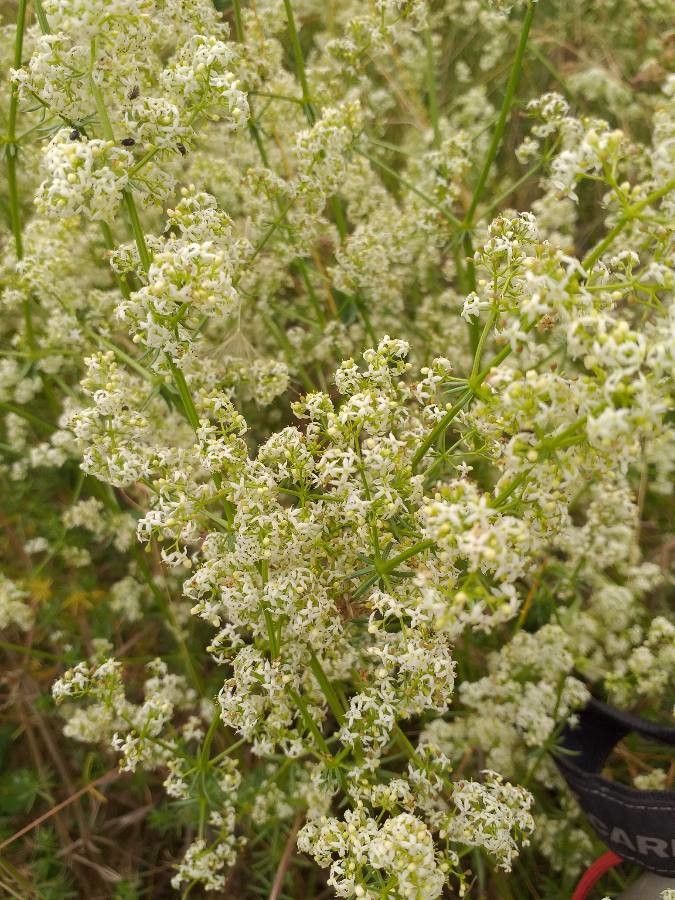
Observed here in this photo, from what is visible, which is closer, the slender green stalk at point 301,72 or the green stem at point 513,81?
the green stem at point 513,81

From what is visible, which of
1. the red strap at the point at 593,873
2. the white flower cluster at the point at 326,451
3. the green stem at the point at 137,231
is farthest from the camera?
the red strap at the point at 593,873

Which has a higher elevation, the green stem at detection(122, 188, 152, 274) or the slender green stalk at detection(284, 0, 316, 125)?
the slender green stalk at detection(284, 0, 316, 125)

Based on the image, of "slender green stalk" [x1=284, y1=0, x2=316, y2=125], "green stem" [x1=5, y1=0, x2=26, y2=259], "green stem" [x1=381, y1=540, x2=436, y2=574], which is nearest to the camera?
"green stem" [x1=381, y1=540, x2=436, y2=574]

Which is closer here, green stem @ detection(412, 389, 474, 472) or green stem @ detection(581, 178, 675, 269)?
green stem @ detection(581, 178, 675, 269)

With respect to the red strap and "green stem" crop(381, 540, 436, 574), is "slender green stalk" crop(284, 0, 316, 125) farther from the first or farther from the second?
the red strap

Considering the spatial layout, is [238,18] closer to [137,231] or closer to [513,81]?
[513,81]

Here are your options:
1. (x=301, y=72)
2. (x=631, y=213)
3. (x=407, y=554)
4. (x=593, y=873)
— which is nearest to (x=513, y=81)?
(x=301, y=72)

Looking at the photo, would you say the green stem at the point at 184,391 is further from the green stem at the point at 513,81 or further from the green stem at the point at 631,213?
the green stem at the point at 513,81

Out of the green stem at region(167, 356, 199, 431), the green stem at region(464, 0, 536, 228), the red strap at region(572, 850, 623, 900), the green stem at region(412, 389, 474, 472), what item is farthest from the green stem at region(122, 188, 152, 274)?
the red strap at region(572, 850, 623, 900)

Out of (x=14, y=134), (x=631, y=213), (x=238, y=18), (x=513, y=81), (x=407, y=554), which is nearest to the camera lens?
(x=631, y=213)

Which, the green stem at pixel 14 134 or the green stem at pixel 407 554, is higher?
the green stem at pixel 14 134

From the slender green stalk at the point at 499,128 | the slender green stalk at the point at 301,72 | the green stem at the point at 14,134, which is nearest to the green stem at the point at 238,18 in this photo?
the slender green stalk at the point at 301,72

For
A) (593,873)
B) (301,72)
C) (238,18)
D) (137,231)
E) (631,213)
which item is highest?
(238,18)

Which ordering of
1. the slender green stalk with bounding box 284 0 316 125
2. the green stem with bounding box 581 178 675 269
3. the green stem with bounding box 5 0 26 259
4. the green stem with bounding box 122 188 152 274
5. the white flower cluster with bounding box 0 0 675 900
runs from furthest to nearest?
the slender green stalk with bounding box 284 0 316 125, the green stem with bounding box 5 0 26 259, the green stem with bounding box 122 188 152 274, the white flower cluster with bounding box 0 0 675 900, the green stem with bounding box 581 178 675 269
